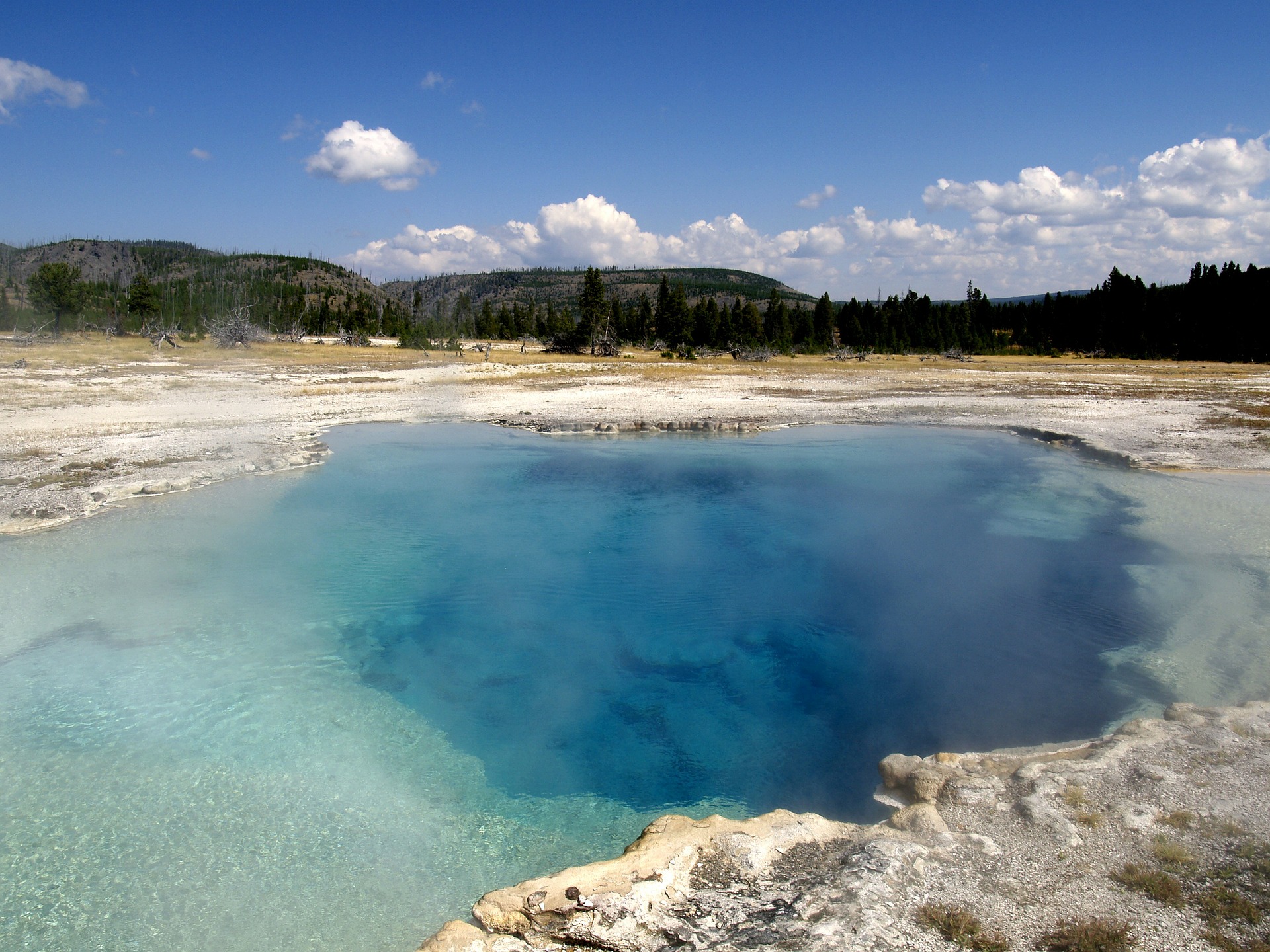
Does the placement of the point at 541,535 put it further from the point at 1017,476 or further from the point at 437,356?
the point at 437,356

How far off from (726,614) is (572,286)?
16695 cm

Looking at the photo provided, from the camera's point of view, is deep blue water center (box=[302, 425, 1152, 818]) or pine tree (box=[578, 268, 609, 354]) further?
pine tree (box=[578, 268, 609, 354])

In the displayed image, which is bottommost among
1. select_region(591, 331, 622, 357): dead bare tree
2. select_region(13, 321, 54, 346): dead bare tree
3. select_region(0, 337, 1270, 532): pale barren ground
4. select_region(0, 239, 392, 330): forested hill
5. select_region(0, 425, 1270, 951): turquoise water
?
select_region(0, 425, 1270, 951): turquoise water

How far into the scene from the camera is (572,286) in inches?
6599

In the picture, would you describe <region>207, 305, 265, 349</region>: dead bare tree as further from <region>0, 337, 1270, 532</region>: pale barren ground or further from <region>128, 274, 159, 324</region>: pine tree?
<region>128, 274, 159, 324</region>: pine tree

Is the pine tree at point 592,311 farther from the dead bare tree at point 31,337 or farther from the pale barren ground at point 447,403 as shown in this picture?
the dead bare tree at point 31,337

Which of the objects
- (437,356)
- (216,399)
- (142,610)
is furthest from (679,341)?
(142,610)

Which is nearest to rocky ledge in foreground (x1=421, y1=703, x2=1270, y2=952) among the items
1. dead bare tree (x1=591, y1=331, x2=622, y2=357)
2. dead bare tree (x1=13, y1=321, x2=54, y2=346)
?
dead bare tree (x1=13, y1=321, x2=54, y2=346)

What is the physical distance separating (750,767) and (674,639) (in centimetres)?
202

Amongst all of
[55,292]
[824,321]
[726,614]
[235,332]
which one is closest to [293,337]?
[235,332]

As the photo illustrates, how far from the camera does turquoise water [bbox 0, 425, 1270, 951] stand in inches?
156

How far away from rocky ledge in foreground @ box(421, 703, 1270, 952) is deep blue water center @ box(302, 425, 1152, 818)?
0.77 m

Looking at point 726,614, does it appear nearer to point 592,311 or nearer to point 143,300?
point 592,311

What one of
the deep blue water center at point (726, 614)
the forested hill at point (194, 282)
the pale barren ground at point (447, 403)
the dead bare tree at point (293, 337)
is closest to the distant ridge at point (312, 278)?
the forested hill at point (194, 282)
